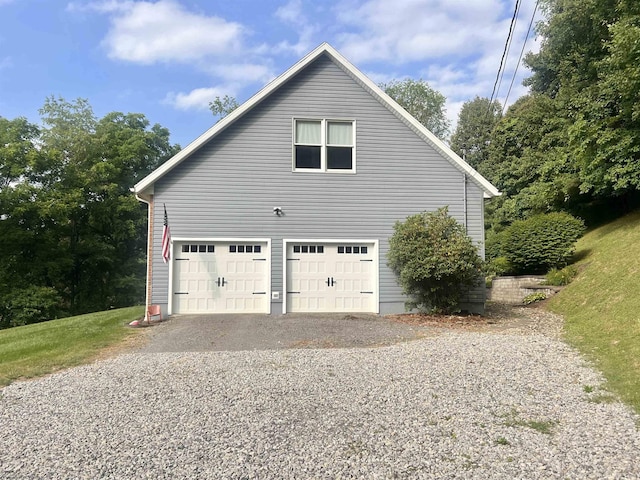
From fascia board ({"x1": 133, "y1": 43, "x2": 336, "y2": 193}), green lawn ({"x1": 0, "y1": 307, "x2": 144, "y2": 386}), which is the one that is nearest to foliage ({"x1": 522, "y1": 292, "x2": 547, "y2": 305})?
fascia board ({"x1": 133, "y1": 43, "x2": 336, "y2": 193})

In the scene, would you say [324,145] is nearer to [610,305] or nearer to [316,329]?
[316,329]

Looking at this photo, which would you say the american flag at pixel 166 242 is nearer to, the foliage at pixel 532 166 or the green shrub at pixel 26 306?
the green shrub at pixel 26 306

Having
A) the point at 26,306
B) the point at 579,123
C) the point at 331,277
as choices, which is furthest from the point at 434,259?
the point at 26,306

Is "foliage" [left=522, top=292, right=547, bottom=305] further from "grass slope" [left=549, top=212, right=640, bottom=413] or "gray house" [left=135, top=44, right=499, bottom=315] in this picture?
"gray house" [left=135, top=44, right=499, bottom=315]

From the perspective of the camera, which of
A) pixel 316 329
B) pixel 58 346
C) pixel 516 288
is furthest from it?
pixel 516 288

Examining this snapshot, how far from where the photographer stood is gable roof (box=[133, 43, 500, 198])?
494 inches

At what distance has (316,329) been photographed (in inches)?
403

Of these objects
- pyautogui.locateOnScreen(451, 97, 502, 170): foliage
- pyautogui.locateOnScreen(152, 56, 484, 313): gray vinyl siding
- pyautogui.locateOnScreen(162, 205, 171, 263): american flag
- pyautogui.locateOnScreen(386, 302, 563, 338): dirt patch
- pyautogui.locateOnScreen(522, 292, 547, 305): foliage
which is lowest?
pyautogui.locateOnScreen(386, 302, 563, 338): dirt patch

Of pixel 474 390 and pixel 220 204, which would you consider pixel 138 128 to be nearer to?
pixel 220 204

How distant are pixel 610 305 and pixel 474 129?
3550cm

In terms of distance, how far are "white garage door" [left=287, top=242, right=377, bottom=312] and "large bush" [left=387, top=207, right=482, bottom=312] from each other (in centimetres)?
95

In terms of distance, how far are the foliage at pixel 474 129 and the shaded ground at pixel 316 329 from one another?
3154cm

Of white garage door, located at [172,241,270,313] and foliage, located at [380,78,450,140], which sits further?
foliage, located at [380,78,450,140]

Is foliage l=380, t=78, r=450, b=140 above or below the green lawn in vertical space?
above
